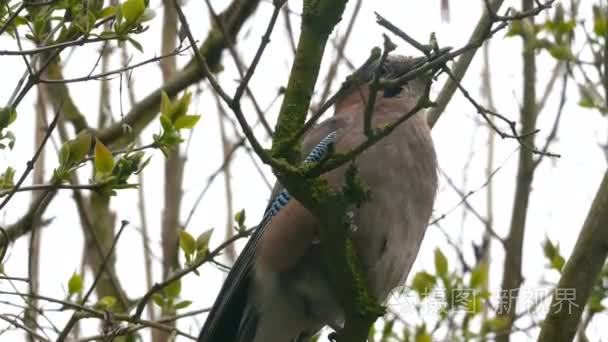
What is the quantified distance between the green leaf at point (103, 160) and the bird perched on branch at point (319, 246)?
1233 mm

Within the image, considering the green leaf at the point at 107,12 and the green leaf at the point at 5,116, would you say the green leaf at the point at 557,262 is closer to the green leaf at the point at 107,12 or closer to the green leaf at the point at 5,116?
the green leaf at the point at 107,12

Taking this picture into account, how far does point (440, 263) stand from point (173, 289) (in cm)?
171

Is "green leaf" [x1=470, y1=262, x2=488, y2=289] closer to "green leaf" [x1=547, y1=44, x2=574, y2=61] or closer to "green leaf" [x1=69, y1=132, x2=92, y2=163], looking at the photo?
"green leaf" [x1=547, y1=44, x2=574, y2=61]

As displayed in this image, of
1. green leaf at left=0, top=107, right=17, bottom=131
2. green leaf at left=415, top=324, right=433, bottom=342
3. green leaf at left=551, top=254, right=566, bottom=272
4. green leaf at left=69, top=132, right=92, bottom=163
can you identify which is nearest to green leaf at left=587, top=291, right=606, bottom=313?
green leaf at left=551, top=254, right=566, bottom=272

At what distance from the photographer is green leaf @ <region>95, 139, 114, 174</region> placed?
4.79m

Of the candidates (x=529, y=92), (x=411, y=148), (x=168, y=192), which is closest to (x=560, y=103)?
(x=529, y=92)

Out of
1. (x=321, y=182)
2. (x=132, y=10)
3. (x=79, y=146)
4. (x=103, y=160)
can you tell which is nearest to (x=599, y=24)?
(x=321, y=182)

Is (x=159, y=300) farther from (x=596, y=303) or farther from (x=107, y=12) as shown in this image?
(x=596, y=303)

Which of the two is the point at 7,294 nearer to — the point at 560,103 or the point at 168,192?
the point at 168,192

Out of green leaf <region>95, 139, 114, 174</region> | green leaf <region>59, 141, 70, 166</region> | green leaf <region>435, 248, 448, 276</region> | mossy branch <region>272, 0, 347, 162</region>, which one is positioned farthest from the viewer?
green leaf <region>435, 248, 448, 276</region>

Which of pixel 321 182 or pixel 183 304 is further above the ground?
pixel 183 304

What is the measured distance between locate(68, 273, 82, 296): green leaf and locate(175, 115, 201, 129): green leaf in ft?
3.98

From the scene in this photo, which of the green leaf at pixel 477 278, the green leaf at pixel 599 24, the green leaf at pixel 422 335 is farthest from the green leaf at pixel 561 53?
the green leaf at pixel 422 335

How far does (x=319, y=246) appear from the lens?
222 inches
